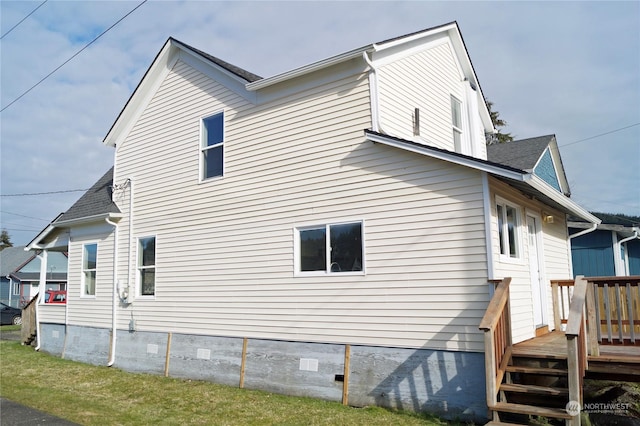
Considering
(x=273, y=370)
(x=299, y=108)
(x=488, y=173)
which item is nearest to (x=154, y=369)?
(x=273, y=370)

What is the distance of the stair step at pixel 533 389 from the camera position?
20.6ft

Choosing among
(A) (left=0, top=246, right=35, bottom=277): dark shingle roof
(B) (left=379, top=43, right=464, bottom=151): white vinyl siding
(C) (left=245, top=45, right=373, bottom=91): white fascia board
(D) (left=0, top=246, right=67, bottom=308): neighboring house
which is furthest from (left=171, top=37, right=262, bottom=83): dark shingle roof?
(A) (left=0, top=246, right=35, bottom=277): dark shingle roof

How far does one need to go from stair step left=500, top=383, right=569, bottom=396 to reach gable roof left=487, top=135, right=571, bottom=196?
6952mm

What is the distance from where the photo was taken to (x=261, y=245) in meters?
10.0

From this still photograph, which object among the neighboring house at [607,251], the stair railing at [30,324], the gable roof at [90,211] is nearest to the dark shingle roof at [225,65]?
the gable roof at [90,211]

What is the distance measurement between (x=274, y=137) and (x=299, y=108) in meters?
0.81

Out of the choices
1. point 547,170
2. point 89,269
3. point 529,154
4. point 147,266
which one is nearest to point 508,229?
point 529,154

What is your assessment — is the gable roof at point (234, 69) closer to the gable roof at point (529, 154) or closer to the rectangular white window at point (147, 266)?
the gable roof at point (529, 154)

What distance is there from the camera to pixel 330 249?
9.02 metres

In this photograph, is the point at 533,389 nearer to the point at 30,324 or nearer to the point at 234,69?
the point at 234,69

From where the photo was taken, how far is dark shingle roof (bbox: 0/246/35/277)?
41.4 m

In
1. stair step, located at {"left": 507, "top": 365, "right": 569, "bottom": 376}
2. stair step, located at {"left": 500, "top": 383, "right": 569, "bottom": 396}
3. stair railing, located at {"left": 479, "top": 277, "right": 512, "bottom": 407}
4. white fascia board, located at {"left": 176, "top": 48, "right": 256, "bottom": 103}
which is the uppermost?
white fascia board, located at {"left": 176, "top": 48, "right": 256, "bottom": 103}

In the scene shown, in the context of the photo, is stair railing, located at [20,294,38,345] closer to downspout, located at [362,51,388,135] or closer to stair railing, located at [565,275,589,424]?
downspout, located at [362,51,388,135]

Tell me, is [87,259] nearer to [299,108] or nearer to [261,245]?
[261,245]
